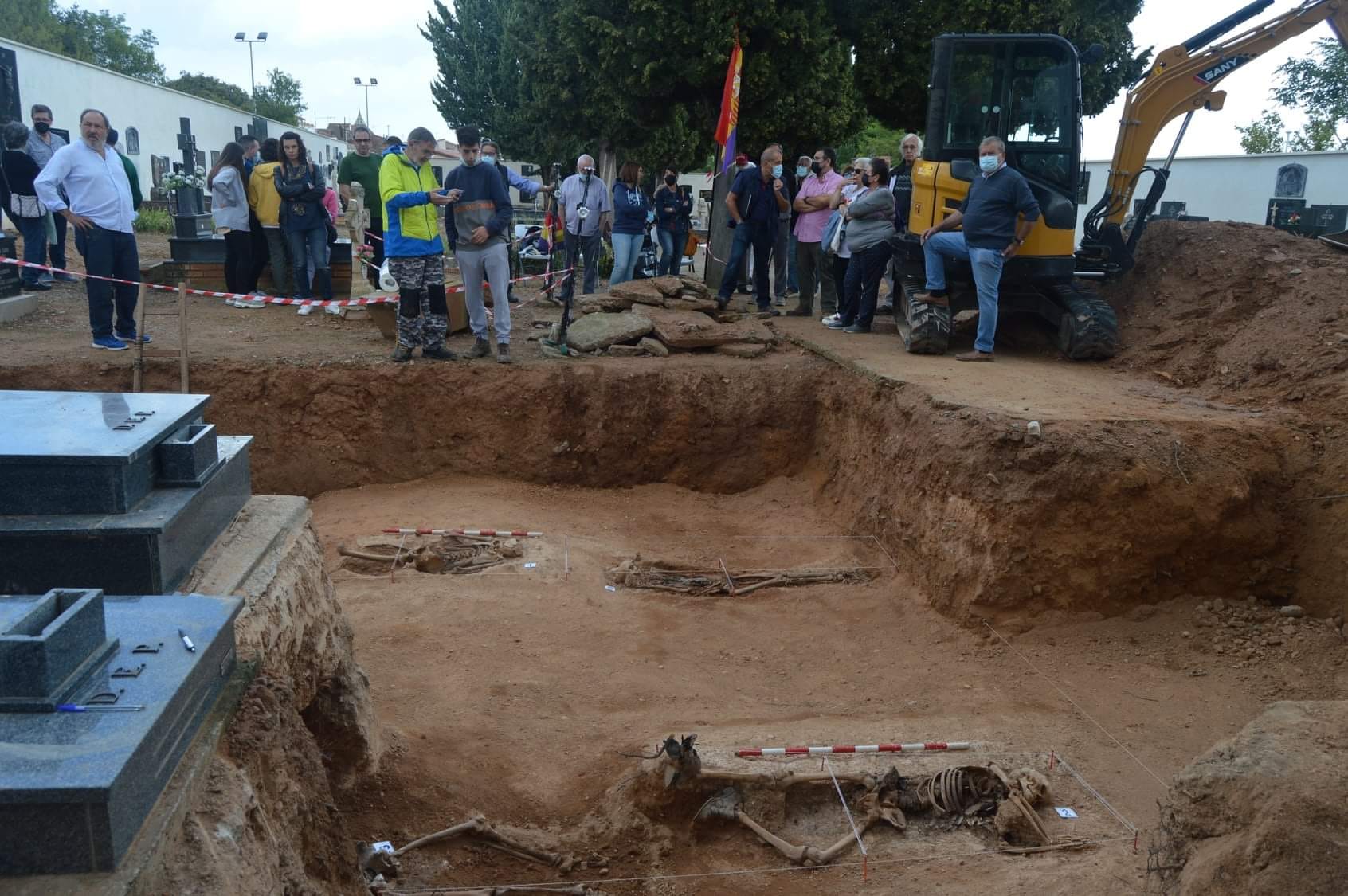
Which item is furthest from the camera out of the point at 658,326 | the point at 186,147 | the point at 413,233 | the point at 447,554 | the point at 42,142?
the point at 186,147

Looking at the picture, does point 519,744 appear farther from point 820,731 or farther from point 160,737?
point 160,737

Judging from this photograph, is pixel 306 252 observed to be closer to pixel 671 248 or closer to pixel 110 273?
pixel 110 273

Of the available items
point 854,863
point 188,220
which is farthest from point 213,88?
point 854,863

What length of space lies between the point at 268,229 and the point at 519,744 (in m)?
8.10

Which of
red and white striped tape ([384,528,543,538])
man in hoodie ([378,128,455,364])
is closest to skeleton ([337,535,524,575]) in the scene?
red and white striped tape ([384,528,543,538])

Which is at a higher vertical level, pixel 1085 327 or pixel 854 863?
pixel 1085 327

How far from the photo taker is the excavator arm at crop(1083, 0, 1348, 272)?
959 centimetres

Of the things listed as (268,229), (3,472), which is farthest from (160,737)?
(268,229)

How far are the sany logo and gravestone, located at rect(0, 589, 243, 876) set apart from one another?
1051 cm

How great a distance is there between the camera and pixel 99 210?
28.0 feet

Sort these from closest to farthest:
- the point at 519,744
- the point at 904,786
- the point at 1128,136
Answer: the point at 904,786 → the point at 519,744 → the point at 1128,136

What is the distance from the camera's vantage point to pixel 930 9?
17.5m

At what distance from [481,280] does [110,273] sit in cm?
319

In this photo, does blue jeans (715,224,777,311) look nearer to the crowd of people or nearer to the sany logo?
the crowd of people
